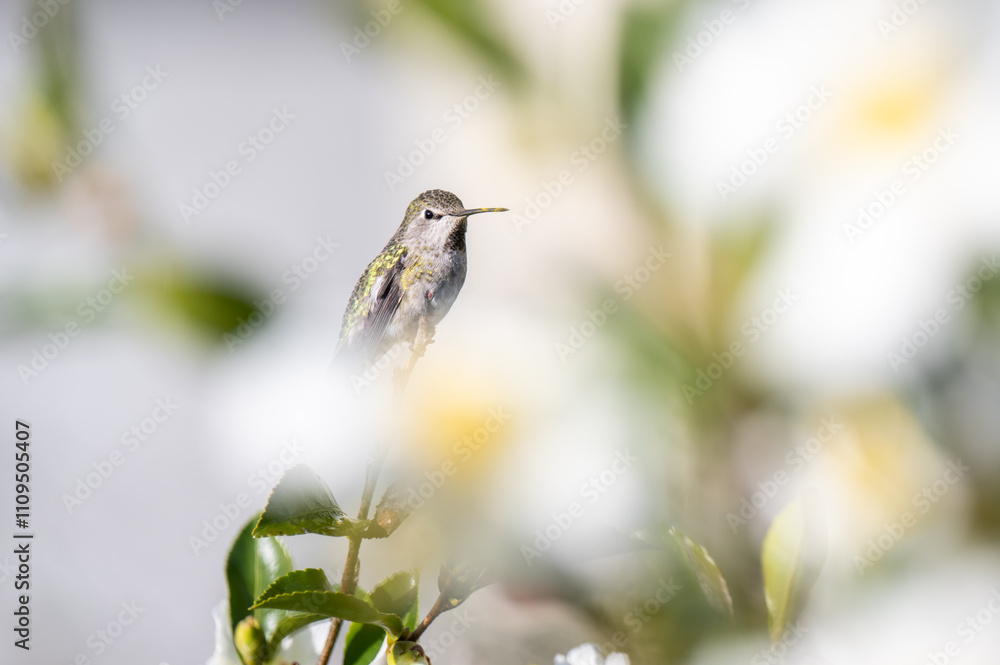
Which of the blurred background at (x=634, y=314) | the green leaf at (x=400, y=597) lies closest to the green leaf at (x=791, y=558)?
the blurred background at (x=634, y=314)

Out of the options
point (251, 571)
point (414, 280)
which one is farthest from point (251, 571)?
point (414, 280)

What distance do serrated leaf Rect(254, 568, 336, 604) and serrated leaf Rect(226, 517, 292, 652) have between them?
0.03m

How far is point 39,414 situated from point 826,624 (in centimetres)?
39

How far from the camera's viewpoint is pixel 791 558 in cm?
22

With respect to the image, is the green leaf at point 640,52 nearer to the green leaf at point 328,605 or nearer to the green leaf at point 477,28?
the green leaf at point 477,28

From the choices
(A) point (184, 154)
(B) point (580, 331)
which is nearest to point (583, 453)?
(B) point (580, 331)

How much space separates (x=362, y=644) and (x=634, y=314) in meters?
0.13

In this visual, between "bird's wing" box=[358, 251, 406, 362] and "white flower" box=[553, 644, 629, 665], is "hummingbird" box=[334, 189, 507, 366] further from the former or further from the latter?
"white flower" box=[553, 644, 629, 665]

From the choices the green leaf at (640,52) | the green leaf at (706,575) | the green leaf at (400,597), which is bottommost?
the green leaf at (400,597)

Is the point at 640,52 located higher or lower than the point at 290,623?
higher

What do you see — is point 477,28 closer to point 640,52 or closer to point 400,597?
point 640,52

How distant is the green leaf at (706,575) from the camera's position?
21 centimetres

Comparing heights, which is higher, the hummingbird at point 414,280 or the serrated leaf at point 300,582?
the hummingbird at point 414,280

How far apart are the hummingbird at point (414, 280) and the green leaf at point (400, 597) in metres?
0.07
